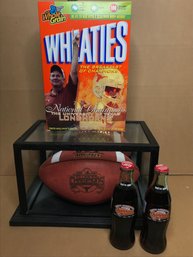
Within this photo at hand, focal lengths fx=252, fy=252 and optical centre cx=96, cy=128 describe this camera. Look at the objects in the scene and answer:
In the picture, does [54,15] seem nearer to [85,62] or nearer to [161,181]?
[85,62]

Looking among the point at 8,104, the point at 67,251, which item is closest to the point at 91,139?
the point at 67,251

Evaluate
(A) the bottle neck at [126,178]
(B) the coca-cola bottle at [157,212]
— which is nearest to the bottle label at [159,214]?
(B) the coca-cola bottle at [157,212]

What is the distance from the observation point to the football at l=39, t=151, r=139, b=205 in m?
0.83

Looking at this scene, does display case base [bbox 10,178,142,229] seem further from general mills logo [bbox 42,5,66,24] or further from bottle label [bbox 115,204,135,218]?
general mills logo [bbox 42,5,66,24]

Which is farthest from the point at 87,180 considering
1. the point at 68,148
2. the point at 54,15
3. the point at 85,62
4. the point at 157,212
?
the point at 54,15

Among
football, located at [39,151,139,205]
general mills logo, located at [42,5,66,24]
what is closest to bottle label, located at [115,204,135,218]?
football, located at [39,151,139,205]

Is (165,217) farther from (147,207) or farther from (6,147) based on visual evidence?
(6,147)

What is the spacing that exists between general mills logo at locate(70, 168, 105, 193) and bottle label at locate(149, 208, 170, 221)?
199 mm

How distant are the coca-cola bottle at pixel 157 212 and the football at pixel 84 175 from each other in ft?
0.53

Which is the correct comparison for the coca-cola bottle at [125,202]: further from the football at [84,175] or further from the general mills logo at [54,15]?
the general mills logo at [54,15]

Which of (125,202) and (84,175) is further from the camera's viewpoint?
(84,175)

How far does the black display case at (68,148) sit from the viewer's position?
0.78m

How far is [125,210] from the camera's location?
70 cm

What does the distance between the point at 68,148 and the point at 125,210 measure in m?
0.25
